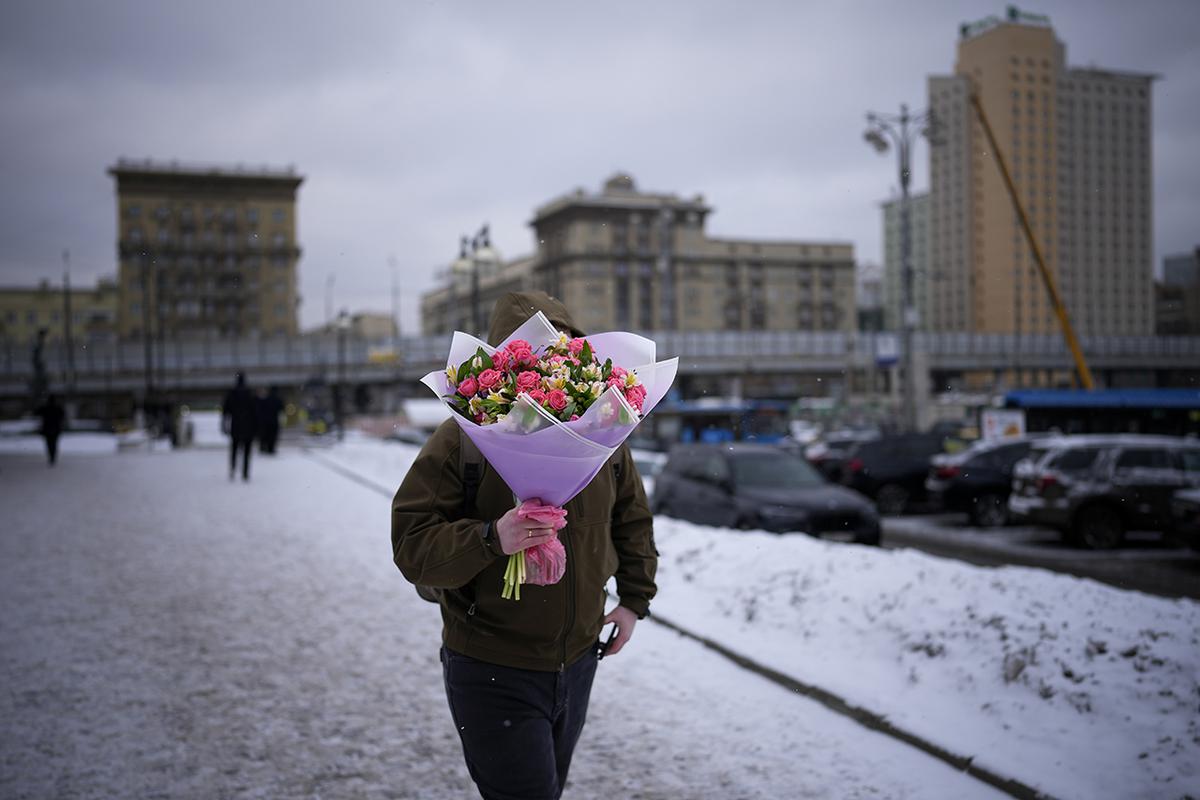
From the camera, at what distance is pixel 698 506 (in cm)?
1374

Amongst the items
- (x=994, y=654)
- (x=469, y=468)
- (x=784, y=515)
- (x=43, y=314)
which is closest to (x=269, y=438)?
(x=784, y=515)

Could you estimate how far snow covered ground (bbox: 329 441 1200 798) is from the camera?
15.3ft

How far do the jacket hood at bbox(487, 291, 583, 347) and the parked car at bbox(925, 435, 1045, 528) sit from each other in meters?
16.5

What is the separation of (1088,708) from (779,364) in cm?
6906

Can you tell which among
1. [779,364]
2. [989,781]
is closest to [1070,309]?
[779,364]

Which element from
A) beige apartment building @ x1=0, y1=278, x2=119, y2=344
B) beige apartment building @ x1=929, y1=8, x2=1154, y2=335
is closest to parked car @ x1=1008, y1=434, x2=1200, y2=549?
beige apartment building @ x1=929, y1=8, x2=1154, y2=335

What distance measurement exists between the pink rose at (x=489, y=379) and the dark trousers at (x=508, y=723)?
90 centimetres

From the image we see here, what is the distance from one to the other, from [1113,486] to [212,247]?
103321mm

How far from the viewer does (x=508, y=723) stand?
9.43 ft

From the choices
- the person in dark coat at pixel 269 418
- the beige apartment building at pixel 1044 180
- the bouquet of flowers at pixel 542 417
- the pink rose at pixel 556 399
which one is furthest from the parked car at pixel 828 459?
the pink rose at pixel 556 399

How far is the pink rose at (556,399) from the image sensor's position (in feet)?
8.79

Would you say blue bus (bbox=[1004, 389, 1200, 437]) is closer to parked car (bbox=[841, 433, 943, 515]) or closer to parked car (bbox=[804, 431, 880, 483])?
parked car (bbox=[804, 431, 880, 483])

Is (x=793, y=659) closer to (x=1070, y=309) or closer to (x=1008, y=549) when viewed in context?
(x=1008, y=549)

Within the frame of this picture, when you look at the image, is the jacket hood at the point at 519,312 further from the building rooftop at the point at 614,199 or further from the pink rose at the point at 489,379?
the building rooftop at the point at 614,199
